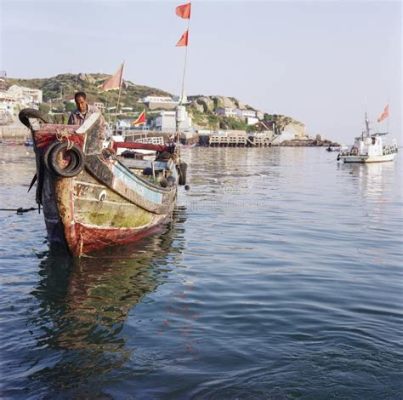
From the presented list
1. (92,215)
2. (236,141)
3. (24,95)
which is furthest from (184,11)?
(24,95)

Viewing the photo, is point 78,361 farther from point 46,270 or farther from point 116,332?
point 46,270

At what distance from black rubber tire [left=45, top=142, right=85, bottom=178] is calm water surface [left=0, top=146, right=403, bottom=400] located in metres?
2.08

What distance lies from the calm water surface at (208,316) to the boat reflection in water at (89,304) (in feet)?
0.08

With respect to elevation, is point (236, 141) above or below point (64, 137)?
above

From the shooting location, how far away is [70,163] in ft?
33.9

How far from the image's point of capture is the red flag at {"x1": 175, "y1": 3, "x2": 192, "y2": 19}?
2178cm

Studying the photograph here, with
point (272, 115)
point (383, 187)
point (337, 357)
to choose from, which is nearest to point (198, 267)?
point (337, 357)

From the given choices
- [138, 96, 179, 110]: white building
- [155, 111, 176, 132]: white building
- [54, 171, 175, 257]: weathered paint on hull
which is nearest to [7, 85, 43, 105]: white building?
[155, 111, 176, 132]: white building

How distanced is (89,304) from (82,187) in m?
3.10

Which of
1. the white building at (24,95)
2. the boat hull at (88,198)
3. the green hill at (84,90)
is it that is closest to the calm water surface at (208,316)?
the boat hull at (88,198)

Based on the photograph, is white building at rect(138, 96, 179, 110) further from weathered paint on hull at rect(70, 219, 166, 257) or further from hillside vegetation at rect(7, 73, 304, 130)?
weathered paint on hull at rect(70, 219, 166, 257)

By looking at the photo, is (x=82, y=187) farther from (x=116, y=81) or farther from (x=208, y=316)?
(x=116, y=81)

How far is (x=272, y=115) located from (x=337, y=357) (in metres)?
194

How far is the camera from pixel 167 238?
14.6 meters
